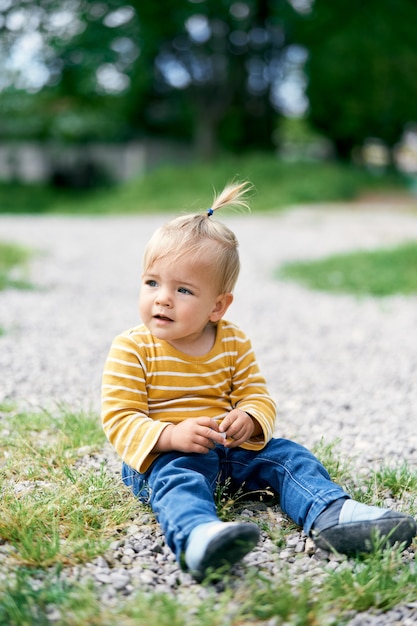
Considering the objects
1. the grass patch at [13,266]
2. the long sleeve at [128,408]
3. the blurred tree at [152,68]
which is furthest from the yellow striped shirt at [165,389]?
the blurred tree at [152,68]

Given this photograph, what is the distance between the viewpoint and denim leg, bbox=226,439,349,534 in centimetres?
223

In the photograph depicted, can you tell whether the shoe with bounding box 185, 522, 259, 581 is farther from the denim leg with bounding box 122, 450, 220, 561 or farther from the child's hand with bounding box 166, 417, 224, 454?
the child's hand with bounding box 166, 417, 224, 454

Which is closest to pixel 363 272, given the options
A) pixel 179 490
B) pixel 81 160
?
pixel 179 490

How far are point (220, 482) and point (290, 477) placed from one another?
26 centimetres

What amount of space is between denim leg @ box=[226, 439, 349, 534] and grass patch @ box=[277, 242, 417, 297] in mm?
4486

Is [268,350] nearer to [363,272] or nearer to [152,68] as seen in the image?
[363,272]

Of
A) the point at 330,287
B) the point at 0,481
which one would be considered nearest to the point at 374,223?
the point at 330,287

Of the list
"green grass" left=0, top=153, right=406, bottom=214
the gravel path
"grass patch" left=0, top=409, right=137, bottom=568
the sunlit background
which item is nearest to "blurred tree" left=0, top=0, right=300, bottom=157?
the sunlit background

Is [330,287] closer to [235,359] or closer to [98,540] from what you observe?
[235,359]

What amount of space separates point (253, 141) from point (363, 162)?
467cm

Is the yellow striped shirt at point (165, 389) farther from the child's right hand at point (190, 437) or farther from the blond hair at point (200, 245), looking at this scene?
the blond hair at point (200, 245)

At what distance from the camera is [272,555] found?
2127 millimetres

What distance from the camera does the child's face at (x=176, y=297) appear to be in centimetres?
239

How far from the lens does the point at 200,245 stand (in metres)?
2.40
